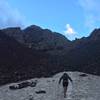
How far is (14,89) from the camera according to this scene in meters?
45.8

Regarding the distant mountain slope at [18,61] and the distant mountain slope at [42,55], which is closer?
the distant mountain slope at [18,61]

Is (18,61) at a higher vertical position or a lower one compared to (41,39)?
lower

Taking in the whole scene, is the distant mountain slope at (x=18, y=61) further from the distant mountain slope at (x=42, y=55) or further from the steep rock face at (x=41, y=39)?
the steep rock face at (x=41, y=39)

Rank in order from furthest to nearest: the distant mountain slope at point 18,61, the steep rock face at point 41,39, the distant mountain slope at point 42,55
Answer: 1. the steep rock face at point 41,39
2. the distant mountain slope at point 42,55
3. the distant mountain slope at point 18,61

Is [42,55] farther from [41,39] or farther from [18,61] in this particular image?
[41,39]

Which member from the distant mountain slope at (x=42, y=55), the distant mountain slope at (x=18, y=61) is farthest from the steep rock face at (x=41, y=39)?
the distant mountain slope at (x=18, y=61)

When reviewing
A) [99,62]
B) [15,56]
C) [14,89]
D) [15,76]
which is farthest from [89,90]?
[15,56]

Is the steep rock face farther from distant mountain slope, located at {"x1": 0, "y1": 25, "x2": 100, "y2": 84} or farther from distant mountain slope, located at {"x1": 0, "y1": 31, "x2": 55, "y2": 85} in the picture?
distant mountain slope, located at {"x1": 0, "y1": 31, "x2": 55, "y2": 85}

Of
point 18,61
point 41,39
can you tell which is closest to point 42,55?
point 18,61

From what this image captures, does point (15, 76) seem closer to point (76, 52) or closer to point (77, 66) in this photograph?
point (77, 66)

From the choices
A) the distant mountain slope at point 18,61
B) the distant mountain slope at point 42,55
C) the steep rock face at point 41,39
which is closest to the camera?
the distant mountain slope at point 18,61

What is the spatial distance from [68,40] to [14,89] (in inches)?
2888

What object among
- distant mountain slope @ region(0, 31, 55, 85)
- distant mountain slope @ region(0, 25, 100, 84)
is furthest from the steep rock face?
distant mountain slope @ region(0, 31, 55, 85)

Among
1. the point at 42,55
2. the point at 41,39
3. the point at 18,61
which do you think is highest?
the point at 41,39
